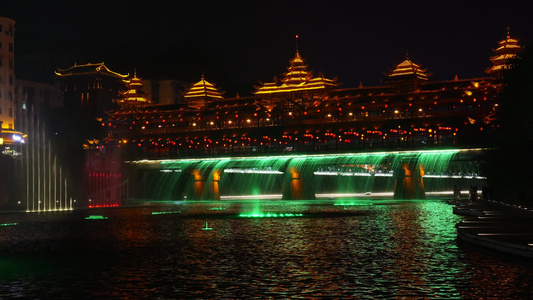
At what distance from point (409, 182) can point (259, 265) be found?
205ft

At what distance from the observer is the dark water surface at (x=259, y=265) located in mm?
16797

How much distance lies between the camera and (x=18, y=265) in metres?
22.2

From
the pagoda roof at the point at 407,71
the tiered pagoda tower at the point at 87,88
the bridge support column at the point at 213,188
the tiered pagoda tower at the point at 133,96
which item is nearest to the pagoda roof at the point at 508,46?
the pagoda roof at the point at 407,71

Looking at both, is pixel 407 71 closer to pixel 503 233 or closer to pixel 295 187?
pixel 295 187

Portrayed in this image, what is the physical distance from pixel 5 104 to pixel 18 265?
85788mm

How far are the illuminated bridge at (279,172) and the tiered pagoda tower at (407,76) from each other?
10.6 metres

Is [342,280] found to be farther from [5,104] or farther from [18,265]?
[5,104]

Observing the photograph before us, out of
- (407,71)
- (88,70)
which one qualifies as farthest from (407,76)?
(88,70)

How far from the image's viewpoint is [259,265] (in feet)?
69.6

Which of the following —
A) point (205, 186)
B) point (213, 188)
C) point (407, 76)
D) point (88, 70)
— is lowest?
point (213, 188)

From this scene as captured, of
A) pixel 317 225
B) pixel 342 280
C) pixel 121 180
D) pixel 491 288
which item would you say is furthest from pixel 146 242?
pixel 121 180

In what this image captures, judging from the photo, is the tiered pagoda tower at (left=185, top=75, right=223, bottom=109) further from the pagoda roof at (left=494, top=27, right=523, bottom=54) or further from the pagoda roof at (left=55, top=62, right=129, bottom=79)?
the pagoda roof at (left=494, top=27, right=523, bottom=54)

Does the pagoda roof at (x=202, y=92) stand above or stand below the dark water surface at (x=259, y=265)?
above

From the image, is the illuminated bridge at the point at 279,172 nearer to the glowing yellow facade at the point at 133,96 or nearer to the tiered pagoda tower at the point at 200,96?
the tiered pagoda tower at the point at 200,96
